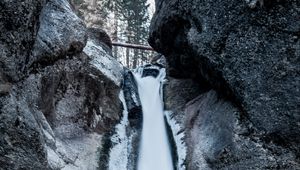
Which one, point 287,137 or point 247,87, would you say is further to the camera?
point 247,87

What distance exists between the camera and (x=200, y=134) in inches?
357

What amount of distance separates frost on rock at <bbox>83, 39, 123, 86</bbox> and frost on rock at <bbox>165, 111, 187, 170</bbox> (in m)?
2.42

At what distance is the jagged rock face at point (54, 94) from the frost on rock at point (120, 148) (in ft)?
1.14

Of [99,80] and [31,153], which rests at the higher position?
[99,80]

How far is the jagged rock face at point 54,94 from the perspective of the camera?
5.90m

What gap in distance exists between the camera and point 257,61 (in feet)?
24.3

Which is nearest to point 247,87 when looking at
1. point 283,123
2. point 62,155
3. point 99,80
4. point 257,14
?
point 283,123

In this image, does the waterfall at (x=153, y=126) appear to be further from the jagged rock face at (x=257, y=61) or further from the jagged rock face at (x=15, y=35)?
the jagged rock face at (x=15, y=35)

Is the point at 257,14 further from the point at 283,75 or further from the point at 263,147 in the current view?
the point at 263,147

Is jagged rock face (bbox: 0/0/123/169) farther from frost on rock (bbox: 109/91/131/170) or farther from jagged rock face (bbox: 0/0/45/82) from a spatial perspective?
frost on rock (bbox: 109/91/131/170)

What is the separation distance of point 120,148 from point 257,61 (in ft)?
15.9

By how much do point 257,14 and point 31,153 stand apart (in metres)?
5.57

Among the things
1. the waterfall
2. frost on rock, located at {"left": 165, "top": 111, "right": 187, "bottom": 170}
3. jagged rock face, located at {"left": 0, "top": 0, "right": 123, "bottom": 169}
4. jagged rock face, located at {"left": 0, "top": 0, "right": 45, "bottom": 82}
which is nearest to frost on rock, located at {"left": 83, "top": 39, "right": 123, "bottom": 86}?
jagged rock face, located at {"left": 0, "top": 0, "right": 123, "bottom": 169}

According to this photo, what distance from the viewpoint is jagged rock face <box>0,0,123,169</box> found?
19.4 feet
